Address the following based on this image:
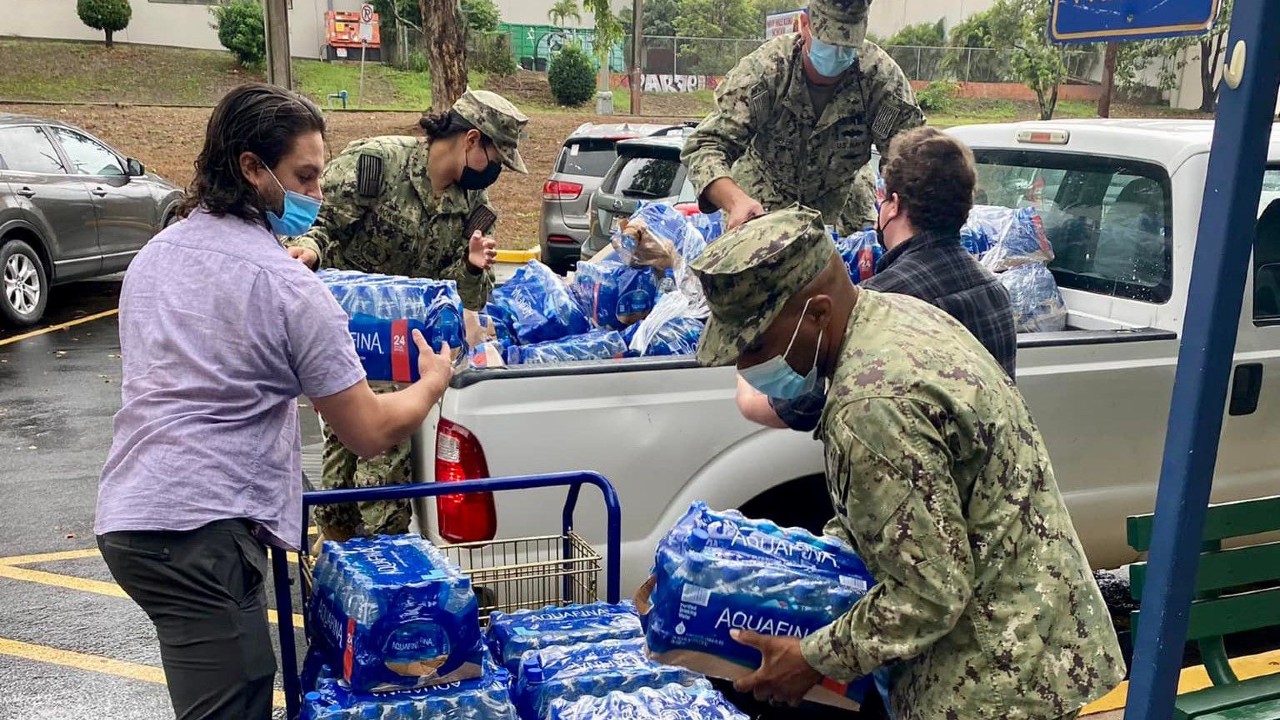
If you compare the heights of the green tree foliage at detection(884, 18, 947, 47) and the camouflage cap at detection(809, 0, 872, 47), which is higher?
the green tree foliage at detection(884, 18, 947, 47)

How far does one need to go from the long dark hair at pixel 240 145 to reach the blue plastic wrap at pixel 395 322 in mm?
635

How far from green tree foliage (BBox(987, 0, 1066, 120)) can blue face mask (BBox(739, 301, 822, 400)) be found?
24.1m

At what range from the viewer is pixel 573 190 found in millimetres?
12398

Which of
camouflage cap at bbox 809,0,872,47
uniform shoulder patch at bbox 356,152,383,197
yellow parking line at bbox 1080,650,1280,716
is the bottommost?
yellow parking line at bbox 1080,650,1280,716

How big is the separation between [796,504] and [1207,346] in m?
1.97

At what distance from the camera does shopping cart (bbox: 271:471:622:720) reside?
265 centimetres

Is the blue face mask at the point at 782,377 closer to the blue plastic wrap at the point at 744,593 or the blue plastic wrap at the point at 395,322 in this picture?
the blue plastic wrap at the point at 744,593

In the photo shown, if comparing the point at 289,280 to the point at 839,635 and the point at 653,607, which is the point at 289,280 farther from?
the point at 839,635

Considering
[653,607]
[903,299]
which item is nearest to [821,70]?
[903,299]

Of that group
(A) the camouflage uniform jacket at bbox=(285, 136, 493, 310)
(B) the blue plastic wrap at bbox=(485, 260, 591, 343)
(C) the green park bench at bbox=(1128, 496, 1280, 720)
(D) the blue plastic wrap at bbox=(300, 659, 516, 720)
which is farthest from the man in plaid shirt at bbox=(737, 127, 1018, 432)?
(A) the camouflage uniform jacket at bbox=(285, 136, 493, 310)

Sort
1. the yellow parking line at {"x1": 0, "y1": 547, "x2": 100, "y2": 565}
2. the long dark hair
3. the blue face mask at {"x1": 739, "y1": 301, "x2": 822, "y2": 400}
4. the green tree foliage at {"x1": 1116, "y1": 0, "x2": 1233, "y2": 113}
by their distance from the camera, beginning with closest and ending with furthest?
the blue face mask at {"x1": 739, "y1": 301, "x2": 822, "y2": 400} → the long dark hair → the yellow parking line at {"x1": 0, "y1": 547, "x2": 100, "y2": 565} → the green tree foliage at {"x1": 1116, "y1": 0, "x2": 1233, "y2": 113}

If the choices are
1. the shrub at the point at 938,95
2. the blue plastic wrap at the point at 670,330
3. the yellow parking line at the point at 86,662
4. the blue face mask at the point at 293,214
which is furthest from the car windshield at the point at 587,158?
the shrub at the point at 938,95

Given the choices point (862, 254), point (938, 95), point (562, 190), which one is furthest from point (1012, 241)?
point (938, 95)

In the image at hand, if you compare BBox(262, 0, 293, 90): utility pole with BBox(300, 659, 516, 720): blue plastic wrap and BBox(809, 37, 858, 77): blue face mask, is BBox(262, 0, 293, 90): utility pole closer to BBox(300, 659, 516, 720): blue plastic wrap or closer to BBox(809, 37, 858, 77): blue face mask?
BBox(809, 37, 858, 77): blue face mask
